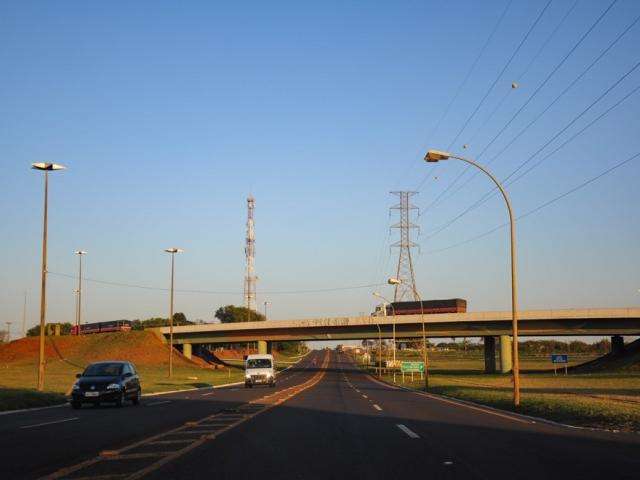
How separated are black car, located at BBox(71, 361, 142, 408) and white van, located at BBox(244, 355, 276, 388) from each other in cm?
1944

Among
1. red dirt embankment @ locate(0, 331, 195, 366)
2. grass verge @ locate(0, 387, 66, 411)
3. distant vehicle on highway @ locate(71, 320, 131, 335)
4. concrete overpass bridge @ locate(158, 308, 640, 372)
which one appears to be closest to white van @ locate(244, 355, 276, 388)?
grass verge @ locate(0, 387, 66, 411)

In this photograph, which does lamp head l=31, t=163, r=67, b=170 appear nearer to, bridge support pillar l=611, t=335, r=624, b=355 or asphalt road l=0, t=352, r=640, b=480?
asphalt road l=0, t=352, r=640, b=480

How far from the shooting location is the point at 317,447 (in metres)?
12.3

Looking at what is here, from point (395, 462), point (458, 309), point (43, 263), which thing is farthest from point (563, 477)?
point (458, 309)

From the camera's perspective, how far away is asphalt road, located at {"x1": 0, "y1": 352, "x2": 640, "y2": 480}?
938 cm

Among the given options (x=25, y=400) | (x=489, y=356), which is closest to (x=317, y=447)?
(x=25, y=400)

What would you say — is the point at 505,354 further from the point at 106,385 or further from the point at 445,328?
the point at 106,385

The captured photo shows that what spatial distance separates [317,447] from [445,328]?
2612 inches

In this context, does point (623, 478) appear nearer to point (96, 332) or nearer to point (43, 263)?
point (43, 263)

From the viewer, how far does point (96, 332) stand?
102 metres

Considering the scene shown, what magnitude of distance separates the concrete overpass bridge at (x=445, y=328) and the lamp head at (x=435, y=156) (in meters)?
48.5

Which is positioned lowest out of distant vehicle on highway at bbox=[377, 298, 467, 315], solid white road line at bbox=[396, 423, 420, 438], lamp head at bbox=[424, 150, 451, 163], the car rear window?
solid white road line at bbox=[396, 423, 420, 438]

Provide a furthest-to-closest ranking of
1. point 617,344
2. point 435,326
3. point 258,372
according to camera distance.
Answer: point 617,344 → point 435,326 → point 258,372

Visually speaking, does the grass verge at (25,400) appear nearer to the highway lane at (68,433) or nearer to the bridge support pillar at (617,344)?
the highway lane at (68,433)
